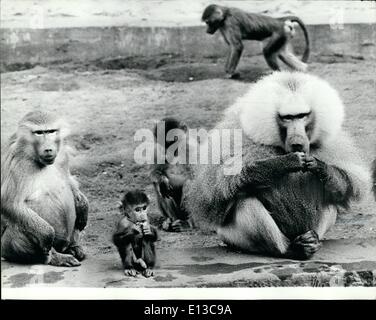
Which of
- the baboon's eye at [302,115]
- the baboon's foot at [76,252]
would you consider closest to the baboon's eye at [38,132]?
the baboon's foot at [76,252]

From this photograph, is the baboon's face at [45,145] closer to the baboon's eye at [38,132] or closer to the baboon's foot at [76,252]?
the baboon's eye at [38,132]

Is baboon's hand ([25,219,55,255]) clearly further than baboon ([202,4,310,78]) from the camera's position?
No

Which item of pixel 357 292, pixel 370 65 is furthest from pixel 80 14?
pixel 357 292

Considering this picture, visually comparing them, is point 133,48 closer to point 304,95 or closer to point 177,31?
point 177,31

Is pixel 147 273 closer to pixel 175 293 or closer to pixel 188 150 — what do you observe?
pixel 175 293

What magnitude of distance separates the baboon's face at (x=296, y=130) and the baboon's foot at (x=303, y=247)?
616 mm

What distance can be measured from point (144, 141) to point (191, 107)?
0.49 metres

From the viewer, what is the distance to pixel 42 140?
15.1 feet

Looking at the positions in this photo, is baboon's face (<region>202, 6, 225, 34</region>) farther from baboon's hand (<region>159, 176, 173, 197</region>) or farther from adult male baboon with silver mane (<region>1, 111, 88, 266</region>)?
adult male baboon with silver mane (<region>1, 111, 88, 266</region>)

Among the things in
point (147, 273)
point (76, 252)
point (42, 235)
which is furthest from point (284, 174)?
point (42, 235)

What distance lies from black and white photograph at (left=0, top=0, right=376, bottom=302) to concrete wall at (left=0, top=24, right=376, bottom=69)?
1 cm

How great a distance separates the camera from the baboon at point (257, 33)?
18.2 ft

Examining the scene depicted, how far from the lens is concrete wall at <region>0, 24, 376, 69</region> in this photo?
5297 mm

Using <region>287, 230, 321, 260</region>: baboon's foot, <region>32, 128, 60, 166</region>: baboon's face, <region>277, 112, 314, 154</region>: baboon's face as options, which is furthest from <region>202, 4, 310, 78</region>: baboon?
<region>32, 128, 60, 166</region>: baboon's face
